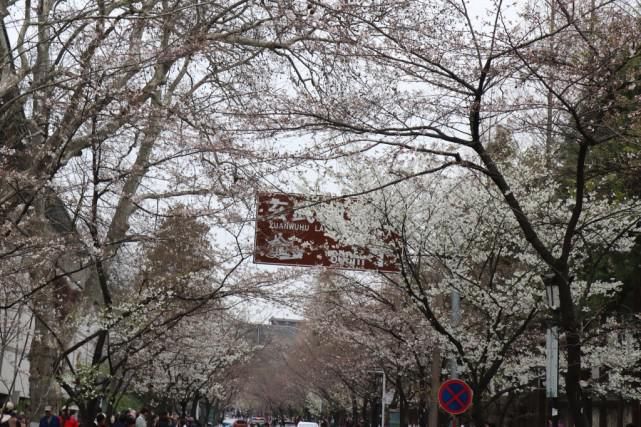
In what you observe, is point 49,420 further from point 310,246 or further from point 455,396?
point 455,396

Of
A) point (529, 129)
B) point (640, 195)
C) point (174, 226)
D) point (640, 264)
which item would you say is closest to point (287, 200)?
point (174, 226)

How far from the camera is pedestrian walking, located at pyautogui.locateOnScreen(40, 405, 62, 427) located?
59.0 feet

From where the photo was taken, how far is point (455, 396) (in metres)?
16.1

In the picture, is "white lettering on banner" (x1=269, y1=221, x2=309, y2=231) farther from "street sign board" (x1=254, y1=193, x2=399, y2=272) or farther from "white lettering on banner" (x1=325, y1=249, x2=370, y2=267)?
"white lettering on banner" (x1=325, y1=249, x2=370, y2=267)

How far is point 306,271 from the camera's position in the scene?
72.4 ft

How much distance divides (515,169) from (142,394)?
109 feet

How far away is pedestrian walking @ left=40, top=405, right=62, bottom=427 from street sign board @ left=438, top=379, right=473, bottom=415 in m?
7.75

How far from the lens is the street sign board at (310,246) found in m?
18.0

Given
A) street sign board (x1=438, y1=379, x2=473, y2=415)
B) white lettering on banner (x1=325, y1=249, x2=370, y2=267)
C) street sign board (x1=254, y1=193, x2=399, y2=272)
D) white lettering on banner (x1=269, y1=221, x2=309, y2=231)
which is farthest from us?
white lettering on banner (x1=325, y1=249, x2=370, y2=267)

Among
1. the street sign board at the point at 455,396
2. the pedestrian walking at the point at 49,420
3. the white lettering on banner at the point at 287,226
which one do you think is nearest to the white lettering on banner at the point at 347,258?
the white lettering on banner at the point at 287,226

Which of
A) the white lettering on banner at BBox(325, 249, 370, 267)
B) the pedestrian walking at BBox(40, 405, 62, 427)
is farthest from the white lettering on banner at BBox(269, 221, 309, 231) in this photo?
the pedestrian walking at BBox(40, 405, 62, 427)

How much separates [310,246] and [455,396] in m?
4.73

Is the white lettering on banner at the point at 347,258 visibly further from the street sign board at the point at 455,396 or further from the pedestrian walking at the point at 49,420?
the pedestrian walking at the point at 49,420

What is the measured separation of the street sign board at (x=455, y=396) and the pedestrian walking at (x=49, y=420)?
7.75m
